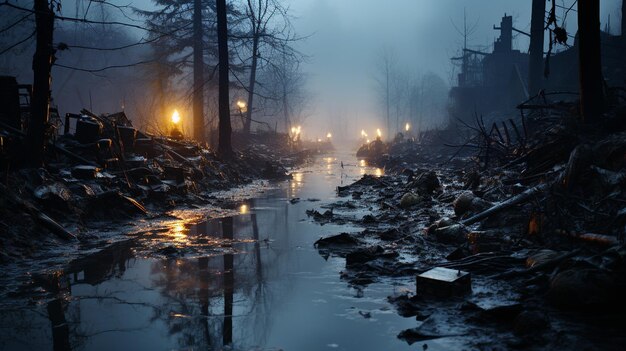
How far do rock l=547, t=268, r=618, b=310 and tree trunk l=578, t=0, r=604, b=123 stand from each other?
5.74m

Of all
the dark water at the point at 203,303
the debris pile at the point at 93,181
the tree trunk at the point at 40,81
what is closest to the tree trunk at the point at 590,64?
the dark water at the point at 203,303

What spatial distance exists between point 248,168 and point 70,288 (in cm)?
1292

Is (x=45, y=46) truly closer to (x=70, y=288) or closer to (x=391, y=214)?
(x=70, y=288)

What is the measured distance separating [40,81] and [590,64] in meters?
10.1

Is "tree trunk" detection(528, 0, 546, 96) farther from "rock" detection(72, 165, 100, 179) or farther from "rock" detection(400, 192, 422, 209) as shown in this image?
"rock" detection(72, 165, 100, 179)

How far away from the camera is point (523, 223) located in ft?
18.6

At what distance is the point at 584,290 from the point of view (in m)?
3.26

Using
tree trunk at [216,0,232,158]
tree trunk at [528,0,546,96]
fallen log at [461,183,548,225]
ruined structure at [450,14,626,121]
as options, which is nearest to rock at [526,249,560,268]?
fallen log at [461,183,548,225]

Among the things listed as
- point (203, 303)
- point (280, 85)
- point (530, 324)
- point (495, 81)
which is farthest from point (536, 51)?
point (280, 85)

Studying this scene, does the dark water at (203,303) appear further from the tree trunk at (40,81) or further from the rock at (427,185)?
the rock at (427,185)

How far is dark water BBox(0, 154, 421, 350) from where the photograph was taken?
121 inches

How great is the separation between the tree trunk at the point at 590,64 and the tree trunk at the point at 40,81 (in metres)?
9.72

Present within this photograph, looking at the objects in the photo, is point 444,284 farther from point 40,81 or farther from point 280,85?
point 280,85

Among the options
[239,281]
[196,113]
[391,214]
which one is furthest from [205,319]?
[196,113]
